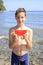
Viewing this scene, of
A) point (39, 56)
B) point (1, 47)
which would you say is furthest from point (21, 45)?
point (1, 47)

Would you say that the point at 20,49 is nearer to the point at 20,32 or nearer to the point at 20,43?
the point at 20,43

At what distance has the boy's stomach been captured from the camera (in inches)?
155

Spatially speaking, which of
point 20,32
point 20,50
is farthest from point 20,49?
point 20,32

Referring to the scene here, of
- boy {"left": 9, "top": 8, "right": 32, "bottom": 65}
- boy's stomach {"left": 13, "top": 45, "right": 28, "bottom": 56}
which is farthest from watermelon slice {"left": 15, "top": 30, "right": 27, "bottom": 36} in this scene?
boy's stomach {"left": 13, "top": 45, "right": 28, "bottom": 56}

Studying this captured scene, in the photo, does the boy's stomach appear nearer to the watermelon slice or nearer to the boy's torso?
the boy's torso

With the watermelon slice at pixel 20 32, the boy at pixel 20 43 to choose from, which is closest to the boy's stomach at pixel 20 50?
the boy at pixel 20 43

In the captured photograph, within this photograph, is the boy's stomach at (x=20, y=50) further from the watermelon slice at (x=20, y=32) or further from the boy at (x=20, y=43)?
the watermelon slice at (x=20, y=32)

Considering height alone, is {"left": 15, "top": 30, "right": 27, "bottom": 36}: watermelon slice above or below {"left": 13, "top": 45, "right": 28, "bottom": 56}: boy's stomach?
above

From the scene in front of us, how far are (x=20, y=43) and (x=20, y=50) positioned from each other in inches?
4.5

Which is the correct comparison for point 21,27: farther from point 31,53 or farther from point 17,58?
point 31,53

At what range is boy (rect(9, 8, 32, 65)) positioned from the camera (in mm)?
3932

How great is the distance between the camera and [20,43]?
3.93 m

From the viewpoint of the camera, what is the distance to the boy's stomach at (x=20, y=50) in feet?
12.9

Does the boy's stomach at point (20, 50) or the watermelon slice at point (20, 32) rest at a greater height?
the watermelon slice at point (20, 32)
